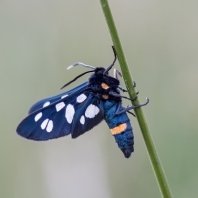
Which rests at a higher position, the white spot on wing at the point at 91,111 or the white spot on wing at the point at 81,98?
the white spot on wing at the point at 81,98

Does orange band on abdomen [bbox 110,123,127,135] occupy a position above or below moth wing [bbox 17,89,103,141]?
below

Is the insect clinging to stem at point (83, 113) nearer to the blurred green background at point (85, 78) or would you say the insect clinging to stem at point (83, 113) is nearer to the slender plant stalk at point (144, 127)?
the slender plant stalk at point (144, 127)

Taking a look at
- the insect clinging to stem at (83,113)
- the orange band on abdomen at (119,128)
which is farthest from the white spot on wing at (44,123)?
the orange band on abdomen at (119,128)

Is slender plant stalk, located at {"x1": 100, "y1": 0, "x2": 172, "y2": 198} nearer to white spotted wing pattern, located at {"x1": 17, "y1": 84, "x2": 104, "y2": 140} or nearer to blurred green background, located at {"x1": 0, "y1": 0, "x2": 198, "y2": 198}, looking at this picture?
white spotted wing pattern, located at {"x1": 17, "y1": 84, "x2": 104, "y2": 140}

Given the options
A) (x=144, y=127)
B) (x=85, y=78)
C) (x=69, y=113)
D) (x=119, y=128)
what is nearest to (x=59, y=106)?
(x=69, y=113)

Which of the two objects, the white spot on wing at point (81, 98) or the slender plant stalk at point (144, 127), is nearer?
the slender plant stalk at point (144, 127)

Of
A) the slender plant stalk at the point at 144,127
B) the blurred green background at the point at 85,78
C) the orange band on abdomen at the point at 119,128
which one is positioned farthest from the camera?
the blurred green background at the point at 85,78

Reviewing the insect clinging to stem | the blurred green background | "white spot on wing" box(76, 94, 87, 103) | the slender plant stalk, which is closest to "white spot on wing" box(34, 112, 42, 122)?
the insect clinging to stem
